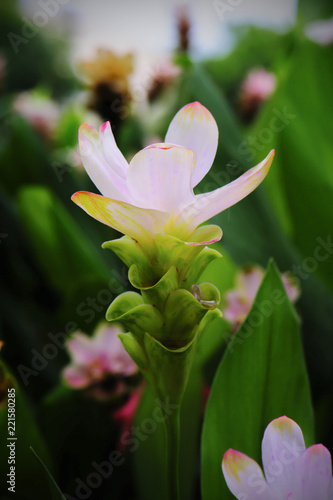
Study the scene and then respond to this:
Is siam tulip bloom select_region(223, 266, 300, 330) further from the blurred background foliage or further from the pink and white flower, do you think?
the pink and white flower

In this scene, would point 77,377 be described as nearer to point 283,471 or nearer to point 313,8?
point 283,471

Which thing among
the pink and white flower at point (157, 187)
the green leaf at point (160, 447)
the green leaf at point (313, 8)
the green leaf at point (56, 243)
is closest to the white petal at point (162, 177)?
the pink and white flower at point (157, 187)

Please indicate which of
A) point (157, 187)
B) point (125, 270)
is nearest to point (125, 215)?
point (157, 187)

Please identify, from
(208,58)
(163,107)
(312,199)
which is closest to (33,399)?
(312,199)

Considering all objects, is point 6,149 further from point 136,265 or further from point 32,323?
point 136,265

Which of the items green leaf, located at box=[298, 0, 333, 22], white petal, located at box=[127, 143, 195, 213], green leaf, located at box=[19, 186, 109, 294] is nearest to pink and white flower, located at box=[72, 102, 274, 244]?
white petal, located at box=[127, 143, 195, 213]

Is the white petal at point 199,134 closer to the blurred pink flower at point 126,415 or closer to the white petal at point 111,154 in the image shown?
the white petal at point 111,154

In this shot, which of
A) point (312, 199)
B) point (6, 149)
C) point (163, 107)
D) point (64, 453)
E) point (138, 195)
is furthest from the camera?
point (163, 107)

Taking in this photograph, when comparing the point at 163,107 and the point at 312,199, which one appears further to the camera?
the point at 163,107
